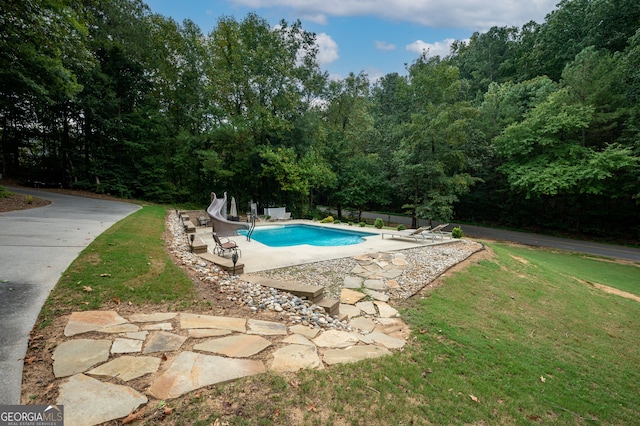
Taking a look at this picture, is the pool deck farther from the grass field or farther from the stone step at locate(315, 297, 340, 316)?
the stone step at locate(315, 297, 340, 316)

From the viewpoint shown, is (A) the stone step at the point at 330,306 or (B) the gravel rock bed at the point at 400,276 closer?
(A) the stone step at the point at 330,306

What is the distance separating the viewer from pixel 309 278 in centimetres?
511

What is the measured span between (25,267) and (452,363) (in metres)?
5.54

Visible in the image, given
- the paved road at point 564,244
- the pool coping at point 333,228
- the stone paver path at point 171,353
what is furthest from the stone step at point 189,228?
the paved road at point 564,244

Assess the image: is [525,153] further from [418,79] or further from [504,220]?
[418,79]

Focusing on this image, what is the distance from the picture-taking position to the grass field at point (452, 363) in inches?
74.5

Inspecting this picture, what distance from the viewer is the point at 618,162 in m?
13.6

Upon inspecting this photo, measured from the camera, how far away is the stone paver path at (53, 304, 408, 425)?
173cm

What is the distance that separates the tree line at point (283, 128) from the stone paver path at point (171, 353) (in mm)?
12408

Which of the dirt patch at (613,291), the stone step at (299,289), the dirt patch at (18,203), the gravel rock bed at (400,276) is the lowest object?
the dirt patch at (613,291)

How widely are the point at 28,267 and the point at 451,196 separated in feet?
57.4

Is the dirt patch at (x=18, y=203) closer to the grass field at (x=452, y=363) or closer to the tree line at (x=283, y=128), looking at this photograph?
the grass field at (x=452, y=363)

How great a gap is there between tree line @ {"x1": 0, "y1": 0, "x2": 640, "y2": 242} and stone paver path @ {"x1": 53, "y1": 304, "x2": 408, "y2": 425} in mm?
12408

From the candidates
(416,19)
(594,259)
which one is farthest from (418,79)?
(594,259)
